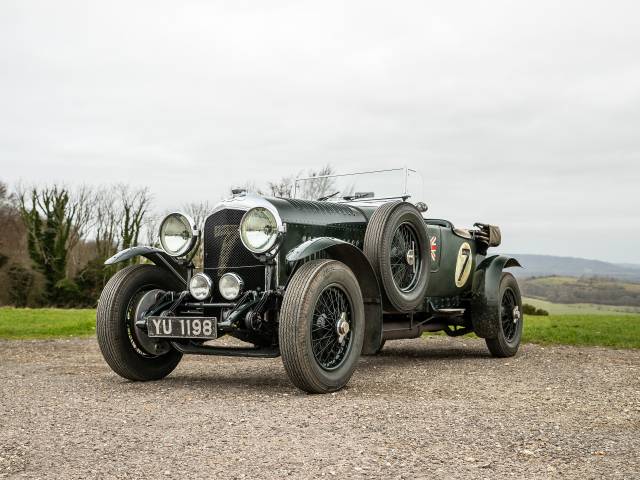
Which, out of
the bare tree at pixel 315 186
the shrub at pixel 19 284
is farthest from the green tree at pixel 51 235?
the bare tree at pixel 315 186

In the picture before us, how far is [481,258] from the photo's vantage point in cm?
950

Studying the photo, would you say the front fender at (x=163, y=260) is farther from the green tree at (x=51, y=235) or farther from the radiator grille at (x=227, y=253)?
the green tree at (x=51, y=235)

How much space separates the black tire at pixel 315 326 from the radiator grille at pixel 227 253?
0.82 meters

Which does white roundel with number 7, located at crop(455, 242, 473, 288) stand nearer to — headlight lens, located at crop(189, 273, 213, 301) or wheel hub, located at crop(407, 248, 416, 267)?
wheel hub, located at crop(407, 248, 416, 267)

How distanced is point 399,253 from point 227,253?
1.86 metres

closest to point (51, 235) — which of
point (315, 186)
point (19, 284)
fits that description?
point (19, 284)

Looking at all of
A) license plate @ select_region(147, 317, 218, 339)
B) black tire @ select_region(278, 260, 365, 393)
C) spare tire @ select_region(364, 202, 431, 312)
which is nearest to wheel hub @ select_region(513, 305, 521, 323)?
spare tire @ select_region(364, 202, 431, 312)

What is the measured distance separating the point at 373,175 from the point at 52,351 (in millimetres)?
5034

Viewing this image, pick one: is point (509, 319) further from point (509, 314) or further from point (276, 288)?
point (276, 288)

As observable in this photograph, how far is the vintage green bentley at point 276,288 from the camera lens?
19.1ft

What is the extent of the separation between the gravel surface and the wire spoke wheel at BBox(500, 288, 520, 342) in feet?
5.70

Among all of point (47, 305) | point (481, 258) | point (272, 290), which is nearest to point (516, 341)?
point (481, 258)

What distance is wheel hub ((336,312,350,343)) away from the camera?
604cm

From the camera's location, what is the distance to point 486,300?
8.94 m
